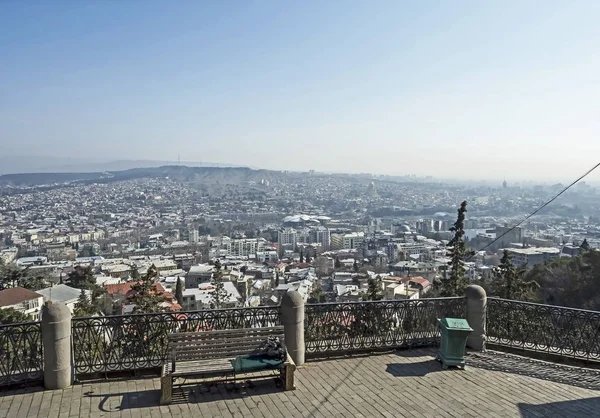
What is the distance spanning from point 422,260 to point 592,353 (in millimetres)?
85369

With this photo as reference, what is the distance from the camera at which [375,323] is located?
8.91m

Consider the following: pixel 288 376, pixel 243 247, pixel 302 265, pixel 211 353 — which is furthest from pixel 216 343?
pixel 243 247

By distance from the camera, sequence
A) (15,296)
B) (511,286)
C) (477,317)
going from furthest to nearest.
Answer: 1. (15,296)
2. (511,286)
3. (477,317)

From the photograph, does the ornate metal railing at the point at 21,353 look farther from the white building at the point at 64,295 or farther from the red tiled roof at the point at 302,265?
the red tiled roof at the point at 302,265

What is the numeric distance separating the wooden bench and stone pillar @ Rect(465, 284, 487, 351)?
385cm

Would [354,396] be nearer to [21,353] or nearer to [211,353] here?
[211,353]

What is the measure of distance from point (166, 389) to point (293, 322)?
7.48 feet

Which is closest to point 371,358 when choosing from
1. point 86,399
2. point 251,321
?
point 251,321

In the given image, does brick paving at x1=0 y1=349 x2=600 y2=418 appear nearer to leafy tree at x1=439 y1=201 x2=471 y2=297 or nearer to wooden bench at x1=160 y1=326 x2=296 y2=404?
wooden bench at x1=160 y1=326 x2=296 y2=404

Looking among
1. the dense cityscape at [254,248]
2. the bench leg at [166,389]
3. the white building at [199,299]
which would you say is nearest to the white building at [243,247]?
the dense cityscape at [254,248]

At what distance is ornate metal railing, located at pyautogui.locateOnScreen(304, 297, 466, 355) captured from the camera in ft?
28.2

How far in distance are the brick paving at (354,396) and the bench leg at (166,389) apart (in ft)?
0.33

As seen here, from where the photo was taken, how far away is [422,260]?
9169cm

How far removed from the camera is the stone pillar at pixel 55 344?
691 centimetres
